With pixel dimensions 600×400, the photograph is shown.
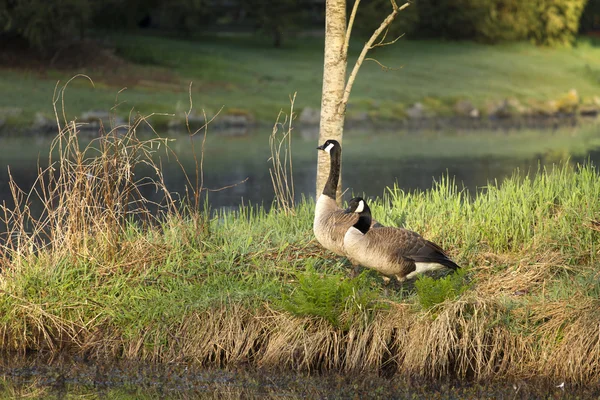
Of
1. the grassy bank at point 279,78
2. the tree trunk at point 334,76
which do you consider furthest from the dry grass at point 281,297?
the grassy bank at point 279,78

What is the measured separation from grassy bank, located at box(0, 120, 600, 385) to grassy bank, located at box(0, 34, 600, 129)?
18.7 metres

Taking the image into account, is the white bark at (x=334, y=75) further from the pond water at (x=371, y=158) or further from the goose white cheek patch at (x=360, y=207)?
the pond water at (x=371, y=158)

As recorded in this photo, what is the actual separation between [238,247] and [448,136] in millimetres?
20021

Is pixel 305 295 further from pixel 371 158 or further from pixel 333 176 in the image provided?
pixel 371 158

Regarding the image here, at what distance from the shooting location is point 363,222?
286 inches

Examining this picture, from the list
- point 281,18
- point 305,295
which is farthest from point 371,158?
point 281,18

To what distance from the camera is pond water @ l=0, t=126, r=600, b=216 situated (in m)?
17.8

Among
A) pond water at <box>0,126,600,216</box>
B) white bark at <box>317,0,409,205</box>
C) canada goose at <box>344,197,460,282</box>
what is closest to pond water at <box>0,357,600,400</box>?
canada goose at <box>344,197,460,282</box>

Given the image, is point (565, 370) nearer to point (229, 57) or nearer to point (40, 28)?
point (40, 28)

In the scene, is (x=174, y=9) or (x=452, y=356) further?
(x=174, y=9)

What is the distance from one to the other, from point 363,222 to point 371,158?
14.9 meters

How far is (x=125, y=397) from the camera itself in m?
6.70

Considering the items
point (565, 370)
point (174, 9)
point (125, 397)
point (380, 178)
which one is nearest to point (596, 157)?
point (380, 178)

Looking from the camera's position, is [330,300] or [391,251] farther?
[391,251]
